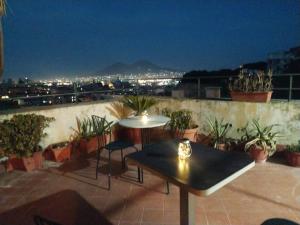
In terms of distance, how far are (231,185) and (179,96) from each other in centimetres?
243

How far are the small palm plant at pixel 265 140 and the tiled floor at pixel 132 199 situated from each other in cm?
30

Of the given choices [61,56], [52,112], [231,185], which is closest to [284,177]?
[231,185]

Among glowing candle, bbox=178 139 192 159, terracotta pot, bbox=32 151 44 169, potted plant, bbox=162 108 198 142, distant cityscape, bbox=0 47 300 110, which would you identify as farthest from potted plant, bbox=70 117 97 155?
glowing candle, bbox=178 139 192 159

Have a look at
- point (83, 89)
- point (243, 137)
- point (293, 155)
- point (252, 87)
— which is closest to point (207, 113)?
point (243, 137)

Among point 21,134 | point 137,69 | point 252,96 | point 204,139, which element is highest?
point 137,69

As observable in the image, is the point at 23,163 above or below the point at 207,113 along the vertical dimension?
below

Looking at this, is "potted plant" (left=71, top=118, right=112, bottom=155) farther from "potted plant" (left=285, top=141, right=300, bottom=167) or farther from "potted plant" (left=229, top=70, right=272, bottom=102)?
"potted plant" (left=285, top=141, right=300, bottom=167)

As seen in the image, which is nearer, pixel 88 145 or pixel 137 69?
pixel 88 145

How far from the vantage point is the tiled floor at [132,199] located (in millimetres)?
2473

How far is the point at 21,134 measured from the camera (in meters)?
3.64

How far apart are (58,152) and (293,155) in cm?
383

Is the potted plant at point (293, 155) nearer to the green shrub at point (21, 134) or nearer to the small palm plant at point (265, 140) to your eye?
the small palm plant at point (265, 140)

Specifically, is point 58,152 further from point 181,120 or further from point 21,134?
point 181,120

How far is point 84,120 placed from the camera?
472 cm
